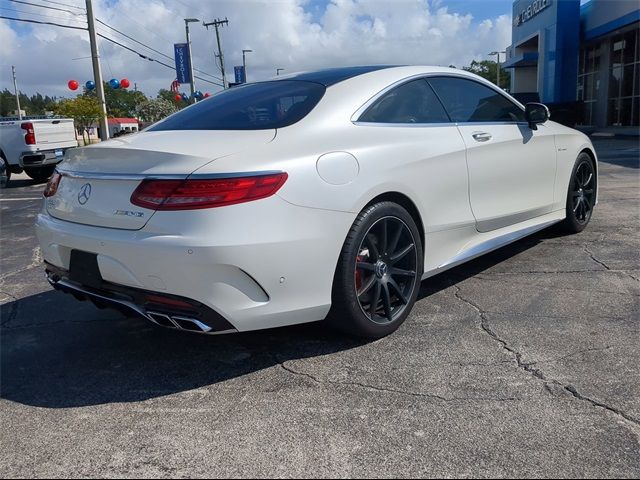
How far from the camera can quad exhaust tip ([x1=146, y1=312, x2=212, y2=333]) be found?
2.71m

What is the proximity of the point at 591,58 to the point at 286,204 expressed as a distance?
30.7 metres

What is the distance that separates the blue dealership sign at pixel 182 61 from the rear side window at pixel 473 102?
3633 cm

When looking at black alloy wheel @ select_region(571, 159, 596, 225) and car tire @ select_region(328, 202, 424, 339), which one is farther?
black alloy wheel @ select_region(571, 159, 596, 225)

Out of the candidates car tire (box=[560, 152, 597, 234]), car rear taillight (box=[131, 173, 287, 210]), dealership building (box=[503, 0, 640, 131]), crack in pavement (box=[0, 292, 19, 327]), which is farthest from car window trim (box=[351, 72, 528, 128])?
dealership building (box=[503, 0, 640, 131])

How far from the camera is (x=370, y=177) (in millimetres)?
3092

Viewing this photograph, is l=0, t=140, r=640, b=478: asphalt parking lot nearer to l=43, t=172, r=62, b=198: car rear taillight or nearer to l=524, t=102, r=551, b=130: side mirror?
l=43, t=172, r=62, b=198: car rear taillight

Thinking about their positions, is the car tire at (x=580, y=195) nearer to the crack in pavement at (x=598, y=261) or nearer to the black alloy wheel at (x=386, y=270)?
the crack in pavement at (x=598, y=261)

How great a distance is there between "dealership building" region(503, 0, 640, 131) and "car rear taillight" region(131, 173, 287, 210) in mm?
20931

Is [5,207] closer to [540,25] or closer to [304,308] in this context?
[304,308]

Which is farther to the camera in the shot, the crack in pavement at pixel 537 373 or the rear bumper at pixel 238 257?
the rear bumper at pixel 238 257

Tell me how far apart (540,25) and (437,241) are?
2854 centimetres

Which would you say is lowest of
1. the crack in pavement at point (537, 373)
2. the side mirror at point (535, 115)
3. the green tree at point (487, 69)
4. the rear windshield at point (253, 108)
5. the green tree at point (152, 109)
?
the crack in pavement at point (537, 373)

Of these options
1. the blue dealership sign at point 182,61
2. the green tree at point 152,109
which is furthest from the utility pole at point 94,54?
the green tree at point 152,109

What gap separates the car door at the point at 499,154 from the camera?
400 cm
